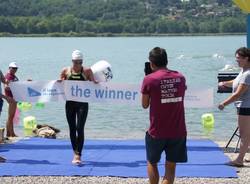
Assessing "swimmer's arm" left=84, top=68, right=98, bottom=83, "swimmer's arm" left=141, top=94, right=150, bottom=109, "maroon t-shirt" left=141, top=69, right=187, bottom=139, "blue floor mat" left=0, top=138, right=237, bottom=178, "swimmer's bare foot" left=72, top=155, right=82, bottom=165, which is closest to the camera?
"maroon t-shirt" left=141, top=69, right=187, bottom=139

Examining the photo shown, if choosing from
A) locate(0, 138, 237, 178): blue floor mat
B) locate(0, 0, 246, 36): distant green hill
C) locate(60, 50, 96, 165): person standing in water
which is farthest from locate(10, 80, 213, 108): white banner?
locate(0, 0, 246, 36): distant green hill

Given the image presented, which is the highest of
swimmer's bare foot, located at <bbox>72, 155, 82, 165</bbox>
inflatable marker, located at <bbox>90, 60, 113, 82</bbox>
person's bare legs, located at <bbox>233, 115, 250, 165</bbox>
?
inflatable marker, located at <bbox>90, 60, 113, 82</bbox>

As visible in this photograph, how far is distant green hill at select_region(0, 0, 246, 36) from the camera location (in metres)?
111

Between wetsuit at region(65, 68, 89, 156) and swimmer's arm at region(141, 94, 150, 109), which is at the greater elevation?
swimmer's arm at region(141, 94, 150, 109)

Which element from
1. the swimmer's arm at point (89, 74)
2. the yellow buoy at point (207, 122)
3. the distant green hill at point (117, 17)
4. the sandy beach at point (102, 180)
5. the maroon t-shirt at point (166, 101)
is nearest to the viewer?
the maroon t-shirt at point (166, 101)

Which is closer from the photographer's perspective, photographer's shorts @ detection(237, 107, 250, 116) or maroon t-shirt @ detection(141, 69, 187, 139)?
maroon t-shirt @ detection(141, 69, 187, 139)

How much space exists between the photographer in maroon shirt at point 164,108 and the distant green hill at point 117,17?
97.6m

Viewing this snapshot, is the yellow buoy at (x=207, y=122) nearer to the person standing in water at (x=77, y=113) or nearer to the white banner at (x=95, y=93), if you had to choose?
the white banner at (x=95, y=93)

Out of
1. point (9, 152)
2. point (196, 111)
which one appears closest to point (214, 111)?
point (196, 111)

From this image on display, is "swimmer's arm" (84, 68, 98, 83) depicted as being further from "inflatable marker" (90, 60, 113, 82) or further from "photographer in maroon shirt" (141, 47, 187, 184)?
"photographer in maroon shirt" (141, 47, 187, 184)

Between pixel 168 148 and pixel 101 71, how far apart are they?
11.4 feet

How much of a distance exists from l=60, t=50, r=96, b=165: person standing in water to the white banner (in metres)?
0.50

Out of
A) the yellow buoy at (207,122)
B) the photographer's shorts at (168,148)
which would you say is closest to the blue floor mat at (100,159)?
the photographer's shorts at (168,148)

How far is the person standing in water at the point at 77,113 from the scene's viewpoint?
909 cm
